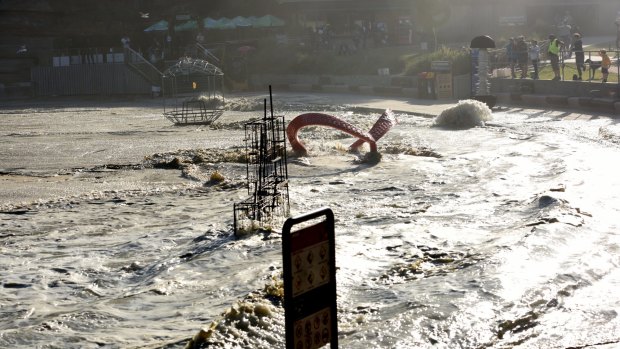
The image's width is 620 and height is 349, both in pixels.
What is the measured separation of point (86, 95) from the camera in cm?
4666

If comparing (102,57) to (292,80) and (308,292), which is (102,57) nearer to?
(292,80)

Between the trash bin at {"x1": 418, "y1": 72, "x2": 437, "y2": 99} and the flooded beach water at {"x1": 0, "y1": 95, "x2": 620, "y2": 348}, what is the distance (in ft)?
36.2

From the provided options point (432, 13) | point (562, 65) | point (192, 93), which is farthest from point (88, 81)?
point (562, 65)

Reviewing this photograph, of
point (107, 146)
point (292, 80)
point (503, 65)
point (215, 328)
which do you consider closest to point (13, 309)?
point (215, 328)

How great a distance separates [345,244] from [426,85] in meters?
24.0

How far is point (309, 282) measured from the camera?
6.39 m

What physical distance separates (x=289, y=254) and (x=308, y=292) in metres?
0.44

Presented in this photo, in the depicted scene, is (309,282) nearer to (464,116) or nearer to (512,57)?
(464,116)

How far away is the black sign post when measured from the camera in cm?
614

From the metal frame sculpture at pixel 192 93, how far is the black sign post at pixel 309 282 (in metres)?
24.4

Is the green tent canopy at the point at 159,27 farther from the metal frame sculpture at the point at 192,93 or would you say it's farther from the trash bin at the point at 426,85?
the trash bin at the point at 426,85

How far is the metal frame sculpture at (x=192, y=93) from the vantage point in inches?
1272

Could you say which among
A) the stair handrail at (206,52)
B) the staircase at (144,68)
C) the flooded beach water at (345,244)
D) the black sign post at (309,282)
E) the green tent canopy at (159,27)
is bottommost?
the flooded beach water at (345,244)

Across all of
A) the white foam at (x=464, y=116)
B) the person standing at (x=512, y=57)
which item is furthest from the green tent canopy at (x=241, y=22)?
the white foam at (x=464, y=116)
